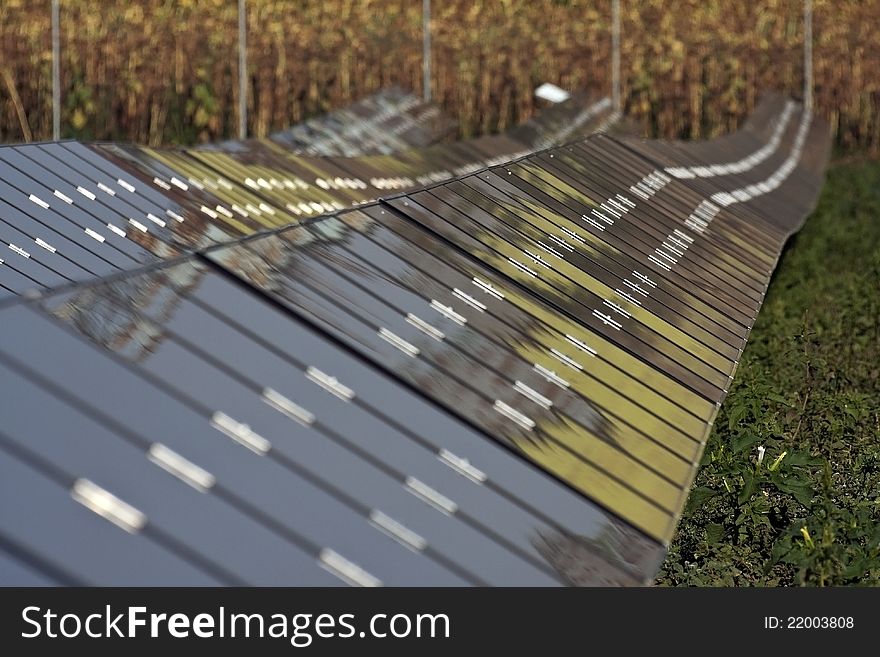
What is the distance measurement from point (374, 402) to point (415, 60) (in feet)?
105

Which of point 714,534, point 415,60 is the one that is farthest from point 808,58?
point 714,534

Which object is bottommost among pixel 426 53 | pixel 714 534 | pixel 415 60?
pixel 415 60

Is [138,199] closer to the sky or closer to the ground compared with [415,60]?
closer to the sky

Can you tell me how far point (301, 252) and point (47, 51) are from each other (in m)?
26.6

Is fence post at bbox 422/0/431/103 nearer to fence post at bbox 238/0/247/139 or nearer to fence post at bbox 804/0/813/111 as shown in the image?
fence post at bbox 238/0/247/139

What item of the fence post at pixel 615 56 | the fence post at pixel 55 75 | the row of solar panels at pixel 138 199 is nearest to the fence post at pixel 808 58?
the fence post at pixel 615 56

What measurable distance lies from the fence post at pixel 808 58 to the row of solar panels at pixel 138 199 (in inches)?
802

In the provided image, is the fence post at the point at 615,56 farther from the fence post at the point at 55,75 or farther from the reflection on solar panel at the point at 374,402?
the reflection on solar panel at the point at 374,402

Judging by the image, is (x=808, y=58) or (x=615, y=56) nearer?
(x=615, y=56)

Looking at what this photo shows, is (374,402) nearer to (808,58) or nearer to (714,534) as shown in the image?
(714,534)

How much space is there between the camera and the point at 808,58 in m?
38.2

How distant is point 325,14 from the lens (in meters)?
37.8

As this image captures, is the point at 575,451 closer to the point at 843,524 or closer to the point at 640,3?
the point at 843,524
